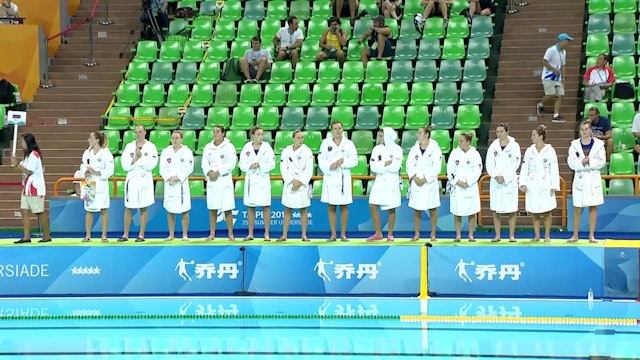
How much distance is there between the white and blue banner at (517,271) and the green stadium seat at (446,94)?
7806 mm

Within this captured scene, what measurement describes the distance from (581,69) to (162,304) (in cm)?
1258

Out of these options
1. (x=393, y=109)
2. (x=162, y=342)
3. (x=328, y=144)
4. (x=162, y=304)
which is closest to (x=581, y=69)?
(x=393, y=109)

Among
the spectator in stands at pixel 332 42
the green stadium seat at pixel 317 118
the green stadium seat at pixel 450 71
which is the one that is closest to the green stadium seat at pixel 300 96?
the green stadium seat at pixel 317 118

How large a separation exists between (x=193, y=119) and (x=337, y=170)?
7395 mm

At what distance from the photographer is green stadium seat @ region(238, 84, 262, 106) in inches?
1068

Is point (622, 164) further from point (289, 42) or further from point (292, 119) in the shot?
point (289, 42)

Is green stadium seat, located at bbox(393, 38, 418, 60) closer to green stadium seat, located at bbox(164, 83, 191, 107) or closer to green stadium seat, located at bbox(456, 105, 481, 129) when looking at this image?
green stadium seat, located at bbox(456, 105, 481, 129)

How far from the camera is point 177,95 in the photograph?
90.5ft

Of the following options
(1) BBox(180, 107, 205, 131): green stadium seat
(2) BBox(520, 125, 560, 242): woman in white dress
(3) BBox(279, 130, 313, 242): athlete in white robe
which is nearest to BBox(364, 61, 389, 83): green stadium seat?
(1) BBox(180, 107, 205, 131): green stadium seat

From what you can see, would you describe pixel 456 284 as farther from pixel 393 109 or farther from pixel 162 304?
pixel 393 109

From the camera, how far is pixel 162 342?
1553 centimetres

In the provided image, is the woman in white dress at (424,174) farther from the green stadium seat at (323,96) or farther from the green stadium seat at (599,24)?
A: the green stadium seat at (599,24)

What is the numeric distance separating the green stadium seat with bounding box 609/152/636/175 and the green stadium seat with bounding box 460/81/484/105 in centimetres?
336

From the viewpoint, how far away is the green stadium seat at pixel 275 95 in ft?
88.3
